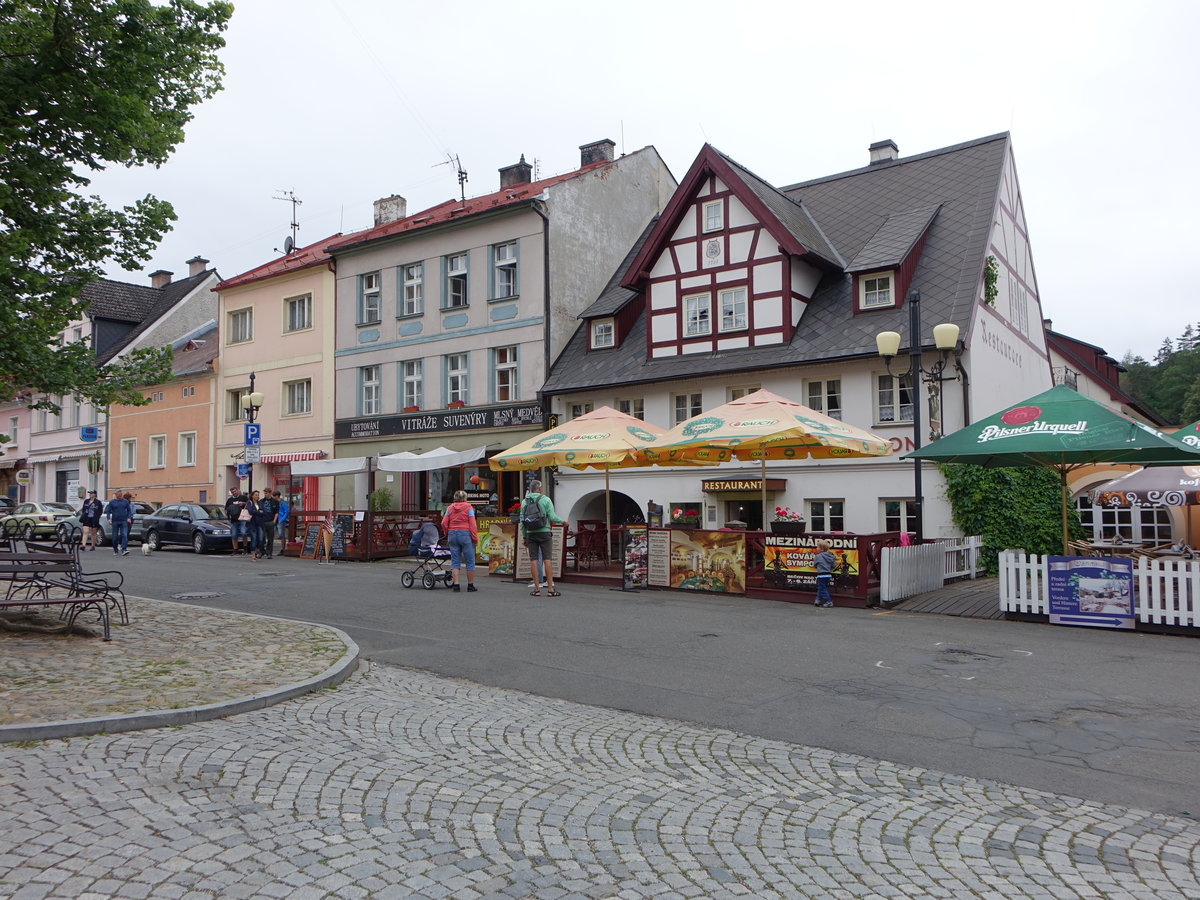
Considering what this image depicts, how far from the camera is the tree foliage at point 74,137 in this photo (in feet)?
34.2

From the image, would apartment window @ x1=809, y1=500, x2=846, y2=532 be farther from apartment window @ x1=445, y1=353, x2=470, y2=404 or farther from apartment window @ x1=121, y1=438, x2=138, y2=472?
apartment window @ x1=121, y1=438, x2=138, y2=472

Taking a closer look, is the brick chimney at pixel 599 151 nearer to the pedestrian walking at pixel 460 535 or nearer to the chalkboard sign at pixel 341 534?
the chalkboard sign at pixel 341 534

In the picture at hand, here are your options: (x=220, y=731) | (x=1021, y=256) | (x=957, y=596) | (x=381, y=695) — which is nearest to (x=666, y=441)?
(x=957, y=596)

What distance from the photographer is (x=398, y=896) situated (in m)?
3.79

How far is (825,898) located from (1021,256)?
87.6 ft

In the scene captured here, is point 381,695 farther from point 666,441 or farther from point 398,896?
point 666,441

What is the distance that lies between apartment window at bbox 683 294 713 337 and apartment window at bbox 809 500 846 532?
5.44 metres

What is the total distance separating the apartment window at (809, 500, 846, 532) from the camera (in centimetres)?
2188

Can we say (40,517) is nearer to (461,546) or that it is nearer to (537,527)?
(461,546)

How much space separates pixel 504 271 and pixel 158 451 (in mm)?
19818

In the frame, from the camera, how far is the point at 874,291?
22.5 metres

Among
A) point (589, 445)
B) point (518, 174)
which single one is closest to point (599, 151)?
point (518, 174)

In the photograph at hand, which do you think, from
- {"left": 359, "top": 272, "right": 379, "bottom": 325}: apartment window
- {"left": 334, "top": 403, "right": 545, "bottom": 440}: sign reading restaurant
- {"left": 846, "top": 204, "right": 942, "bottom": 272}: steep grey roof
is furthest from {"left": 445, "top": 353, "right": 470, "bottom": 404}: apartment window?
{"left": 846, "top": 204, "right": 942, "bottom": 272}: steep grey roof

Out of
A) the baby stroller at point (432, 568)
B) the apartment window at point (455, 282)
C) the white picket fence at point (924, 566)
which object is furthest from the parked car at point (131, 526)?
the white picket fence at point (924, 566)
